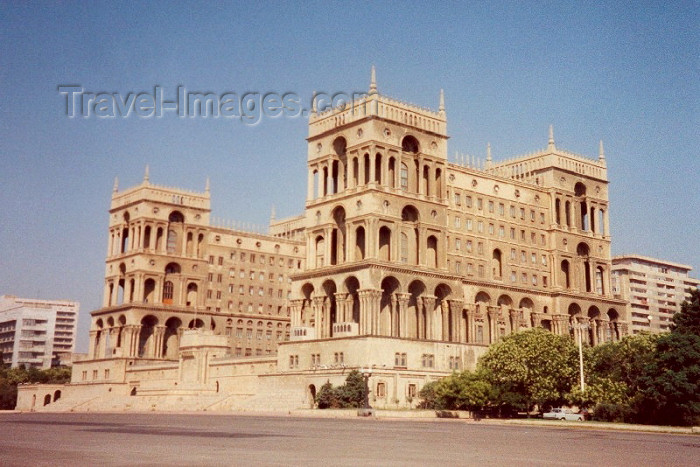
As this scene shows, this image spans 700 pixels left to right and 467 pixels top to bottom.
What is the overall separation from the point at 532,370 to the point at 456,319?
925 inches

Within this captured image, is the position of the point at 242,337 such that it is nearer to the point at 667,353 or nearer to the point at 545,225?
the point at 545,225

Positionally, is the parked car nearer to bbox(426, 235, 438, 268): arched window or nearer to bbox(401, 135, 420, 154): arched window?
bbox(426, 235, 438, 268): arched window

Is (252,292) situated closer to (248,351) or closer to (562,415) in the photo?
(248,351)

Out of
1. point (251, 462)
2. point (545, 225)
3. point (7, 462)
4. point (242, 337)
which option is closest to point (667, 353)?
point (251, 462)

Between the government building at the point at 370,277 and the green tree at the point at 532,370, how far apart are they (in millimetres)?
4257

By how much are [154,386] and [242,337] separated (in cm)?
2495

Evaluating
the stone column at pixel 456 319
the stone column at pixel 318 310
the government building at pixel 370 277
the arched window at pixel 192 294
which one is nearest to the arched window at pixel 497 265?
the government building at pixel 370 277

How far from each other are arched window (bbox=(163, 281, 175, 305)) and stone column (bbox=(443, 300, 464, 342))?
54.4 metres

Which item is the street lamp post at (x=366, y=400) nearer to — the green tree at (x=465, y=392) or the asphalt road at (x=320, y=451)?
the green tree at (x=465, y=392)

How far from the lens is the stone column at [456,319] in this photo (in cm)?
9219

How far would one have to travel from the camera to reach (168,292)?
128m

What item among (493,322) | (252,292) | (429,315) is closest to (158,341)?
(252,292)

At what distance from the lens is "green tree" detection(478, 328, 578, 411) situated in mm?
68938

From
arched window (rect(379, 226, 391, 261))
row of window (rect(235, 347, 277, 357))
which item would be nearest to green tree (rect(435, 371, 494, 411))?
arched window (rect(379, 226, 391, 261))
